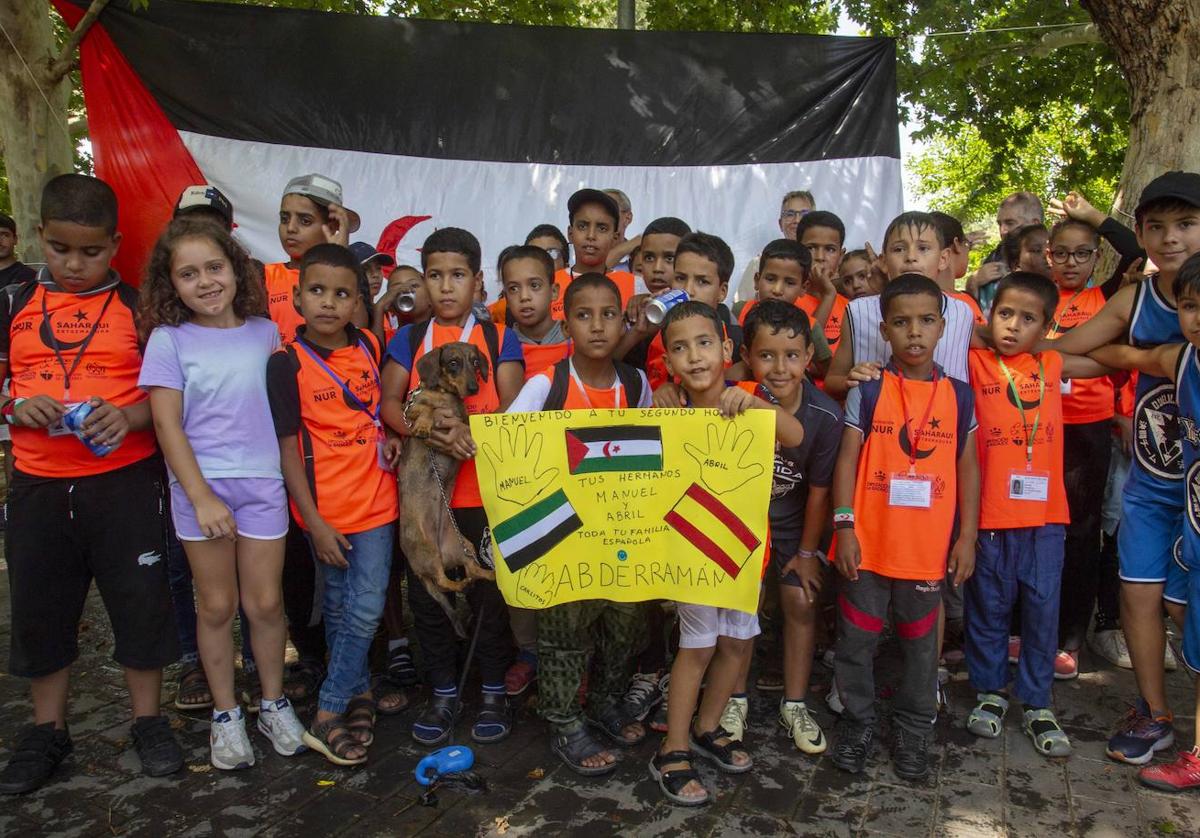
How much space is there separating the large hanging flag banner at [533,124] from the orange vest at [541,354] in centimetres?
278

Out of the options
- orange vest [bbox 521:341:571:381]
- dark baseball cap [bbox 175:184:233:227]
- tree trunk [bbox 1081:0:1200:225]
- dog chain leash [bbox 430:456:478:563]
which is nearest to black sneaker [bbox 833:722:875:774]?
dog chain leash [bbox 430:456:478:563]

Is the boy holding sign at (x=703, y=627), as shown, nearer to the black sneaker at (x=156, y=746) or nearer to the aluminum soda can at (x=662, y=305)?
the aluminum soda can at (x=662, y=305)

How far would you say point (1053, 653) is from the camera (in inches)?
133

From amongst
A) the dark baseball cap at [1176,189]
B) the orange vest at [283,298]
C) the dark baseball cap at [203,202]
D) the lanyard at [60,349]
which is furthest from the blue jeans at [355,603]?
the dark baseball cap at [1176,189]

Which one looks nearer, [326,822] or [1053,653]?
[326,822]

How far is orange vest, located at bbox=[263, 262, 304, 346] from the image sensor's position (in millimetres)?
3789

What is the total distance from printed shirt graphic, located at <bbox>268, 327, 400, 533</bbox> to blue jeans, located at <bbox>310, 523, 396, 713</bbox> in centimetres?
9

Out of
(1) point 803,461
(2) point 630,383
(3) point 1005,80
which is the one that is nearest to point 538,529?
(2) point 630,383

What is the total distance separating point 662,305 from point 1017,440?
1.59 m

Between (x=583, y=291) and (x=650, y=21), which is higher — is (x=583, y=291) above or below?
below

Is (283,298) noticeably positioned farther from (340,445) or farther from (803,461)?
(803,461)

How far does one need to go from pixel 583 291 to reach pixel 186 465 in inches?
64.2

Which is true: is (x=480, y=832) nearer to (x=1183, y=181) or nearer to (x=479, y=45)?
(x=1183, y=181)

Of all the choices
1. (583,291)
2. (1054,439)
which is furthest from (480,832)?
(1054,439)
